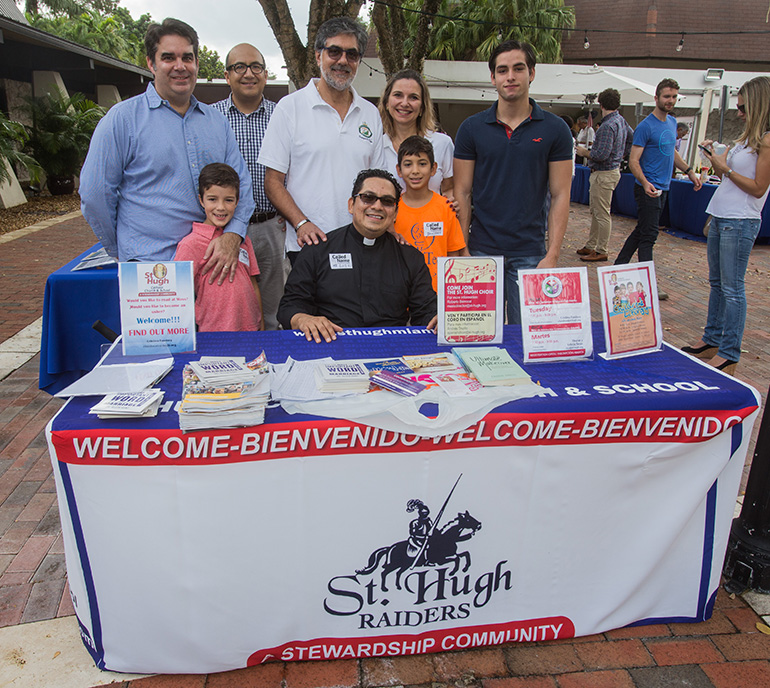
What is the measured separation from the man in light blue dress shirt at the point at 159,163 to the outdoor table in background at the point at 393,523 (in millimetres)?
1032

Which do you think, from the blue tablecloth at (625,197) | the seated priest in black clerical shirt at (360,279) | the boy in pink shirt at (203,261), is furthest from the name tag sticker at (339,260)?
the blue tablecloth at (625,197)

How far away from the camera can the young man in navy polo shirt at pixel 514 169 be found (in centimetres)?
295

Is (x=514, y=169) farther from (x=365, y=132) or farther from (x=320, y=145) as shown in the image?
(x=320, y=145)

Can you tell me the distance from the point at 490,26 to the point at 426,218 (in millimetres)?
22429

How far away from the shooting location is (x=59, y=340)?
2996 mm

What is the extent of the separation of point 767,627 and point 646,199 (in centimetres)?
454

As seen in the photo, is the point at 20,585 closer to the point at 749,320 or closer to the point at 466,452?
the point at 466,452

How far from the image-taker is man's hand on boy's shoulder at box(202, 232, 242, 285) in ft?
8.92

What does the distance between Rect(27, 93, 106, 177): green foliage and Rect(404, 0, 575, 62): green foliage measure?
12973 mm

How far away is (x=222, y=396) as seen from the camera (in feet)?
5.42

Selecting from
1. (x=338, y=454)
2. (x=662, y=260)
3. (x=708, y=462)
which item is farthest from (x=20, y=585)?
(x=662, y=260)

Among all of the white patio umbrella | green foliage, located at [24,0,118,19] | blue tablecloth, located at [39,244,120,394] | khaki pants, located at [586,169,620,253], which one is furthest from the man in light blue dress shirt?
green foliage, located at [24,0,118,19]

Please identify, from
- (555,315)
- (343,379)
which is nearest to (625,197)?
(555,315)

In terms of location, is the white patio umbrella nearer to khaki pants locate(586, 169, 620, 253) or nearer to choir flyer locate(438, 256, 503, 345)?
khaki pants locate(586, 169, 620, 253)
